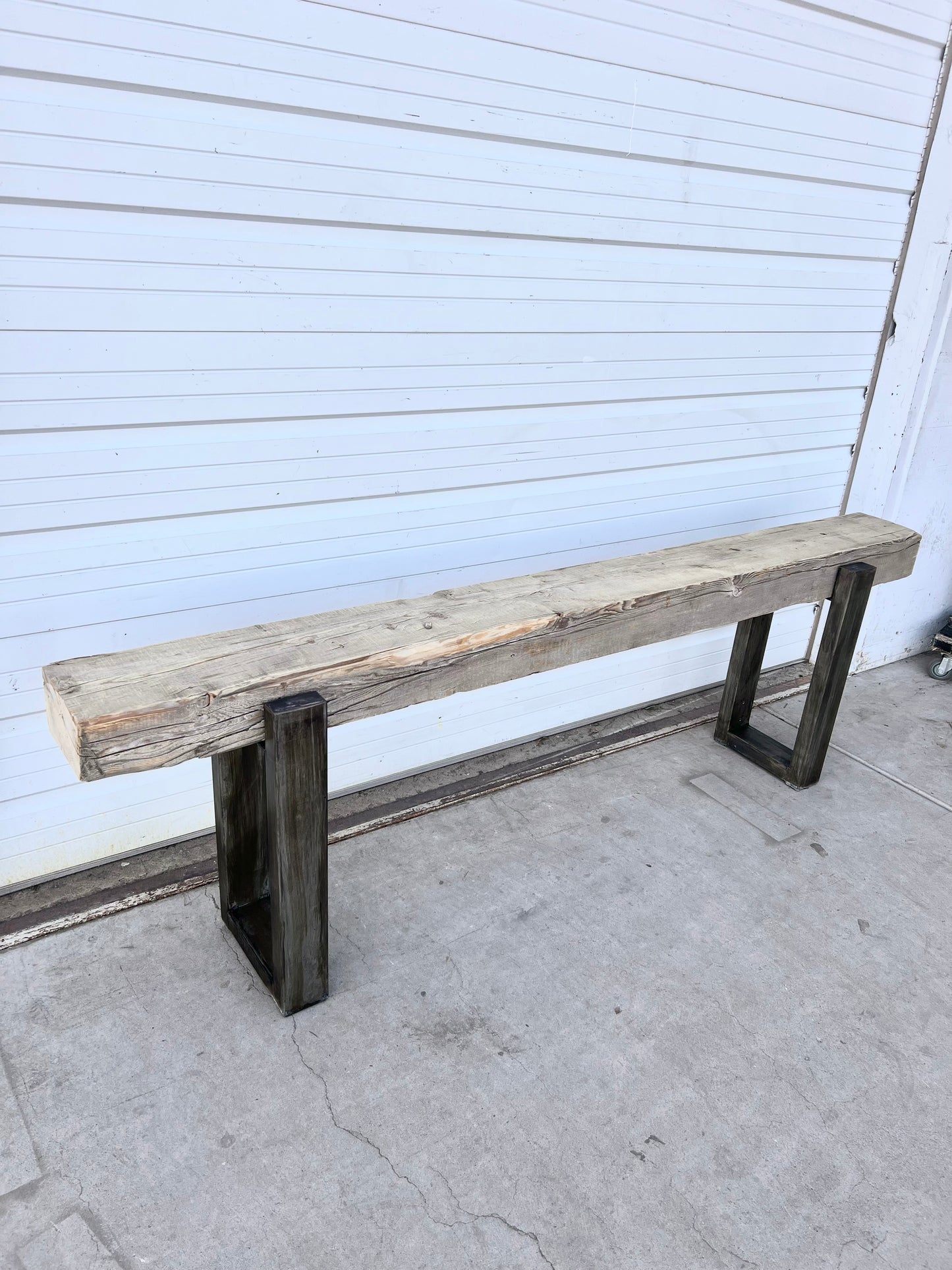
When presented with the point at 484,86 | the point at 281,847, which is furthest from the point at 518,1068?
the point at 484,86

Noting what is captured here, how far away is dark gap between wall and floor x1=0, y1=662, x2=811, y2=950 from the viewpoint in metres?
2.32

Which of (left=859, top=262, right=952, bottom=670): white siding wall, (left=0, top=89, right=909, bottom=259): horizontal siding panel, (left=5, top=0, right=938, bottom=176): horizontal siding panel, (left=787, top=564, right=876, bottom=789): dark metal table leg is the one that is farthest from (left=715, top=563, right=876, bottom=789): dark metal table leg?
(left=5, top=0, right=938, bottom=176): horizontal siding panel

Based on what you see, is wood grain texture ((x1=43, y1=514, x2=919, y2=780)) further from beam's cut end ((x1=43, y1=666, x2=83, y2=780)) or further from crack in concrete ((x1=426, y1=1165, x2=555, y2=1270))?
crack in concrete ((x1=426, y1=1165, x2=555, y2=1270))

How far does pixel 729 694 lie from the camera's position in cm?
323

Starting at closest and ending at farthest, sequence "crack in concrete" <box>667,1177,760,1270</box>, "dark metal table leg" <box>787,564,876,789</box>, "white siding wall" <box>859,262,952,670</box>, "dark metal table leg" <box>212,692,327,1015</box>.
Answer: "crack in concrete" <box>667,1177,760,1270</box>
"dark metal table leg" <box>212,692,327,1015</box>
"dark metal table leg" <box>787,564,876,789</box>
"white siding wall" <box>859,262,952,670</box>

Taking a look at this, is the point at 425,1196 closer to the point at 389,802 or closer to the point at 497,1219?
the point at 497,1219

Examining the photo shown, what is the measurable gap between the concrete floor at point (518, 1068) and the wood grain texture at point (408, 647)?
698 mm

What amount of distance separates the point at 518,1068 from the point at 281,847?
71 centimetres

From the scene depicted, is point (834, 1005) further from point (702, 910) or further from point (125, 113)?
point (125, 113)

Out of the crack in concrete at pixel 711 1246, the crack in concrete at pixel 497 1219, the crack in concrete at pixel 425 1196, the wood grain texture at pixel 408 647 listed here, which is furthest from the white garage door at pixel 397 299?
the crack in concrete at pixel 711 1246

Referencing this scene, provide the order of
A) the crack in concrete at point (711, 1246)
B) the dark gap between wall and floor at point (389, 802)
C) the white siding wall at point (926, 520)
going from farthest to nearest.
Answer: the white siding wall at point (926, 520) < the dark gap between wall and floor at point (389, 802) < the crack in concrete at point (711, 1246)

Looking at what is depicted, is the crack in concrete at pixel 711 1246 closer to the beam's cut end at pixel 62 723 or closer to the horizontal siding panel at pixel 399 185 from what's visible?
the beam's cut end at pixel 62 723

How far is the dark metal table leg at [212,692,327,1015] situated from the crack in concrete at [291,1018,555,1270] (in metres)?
0.25

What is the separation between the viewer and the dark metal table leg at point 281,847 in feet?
5.94
